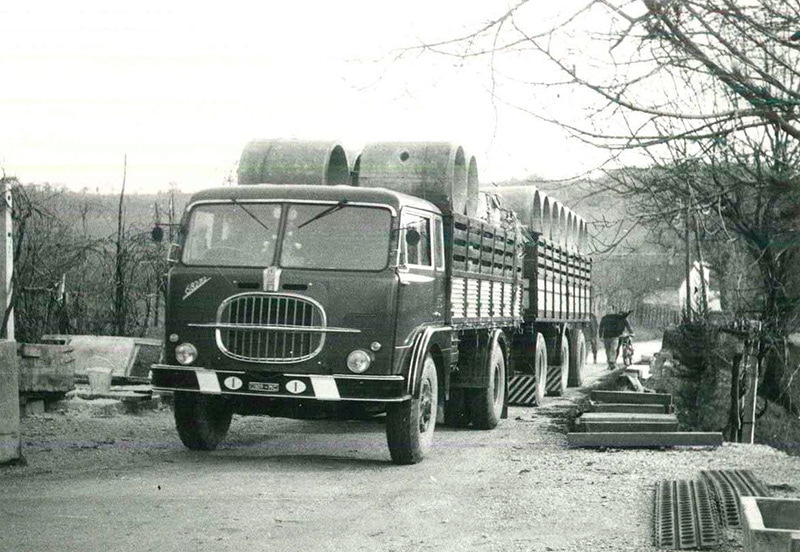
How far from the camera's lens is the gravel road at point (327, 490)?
618 cm

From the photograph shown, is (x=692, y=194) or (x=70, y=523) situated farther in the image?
(x=70, y=523)

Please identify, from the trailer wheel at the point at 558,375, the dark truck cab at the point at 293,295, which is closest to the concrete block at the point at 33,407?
the dark truck cab at the point at 293,295

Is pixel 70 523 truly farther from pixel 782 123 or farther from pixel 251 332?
pixel 782 123

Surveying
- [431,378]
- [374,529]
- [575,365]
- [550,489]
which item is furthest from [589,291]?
[374,529]

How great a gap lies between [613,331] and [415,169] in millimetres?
18495

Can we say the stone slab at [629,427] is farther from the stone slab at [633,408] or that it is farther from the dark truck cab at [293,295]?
the dark truck cab at [293,295]

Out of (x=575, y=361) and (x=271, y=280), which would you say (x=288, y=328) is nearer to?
(x=271, y=280)

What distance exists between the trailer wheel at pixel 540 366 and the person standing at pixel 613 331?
11281mm

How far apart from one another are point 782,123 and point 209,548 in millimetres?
3784

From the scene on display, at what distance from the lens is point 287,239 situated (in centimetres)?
902

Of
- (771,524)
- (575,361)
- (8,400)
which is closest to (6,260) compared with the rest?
(8,400)

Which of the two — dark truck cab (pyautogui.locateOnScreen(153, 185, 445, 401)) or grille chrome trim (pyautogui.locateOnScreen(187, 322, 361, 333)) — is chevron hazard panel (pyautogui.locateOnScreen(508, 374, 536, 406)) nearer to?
dark truck cab (pyautogui.locateOnScreen(153, 185, 445, 401))

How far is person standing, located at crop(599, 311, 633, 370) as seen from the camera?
2783 cm

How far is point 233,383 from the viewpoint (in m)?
8.74
